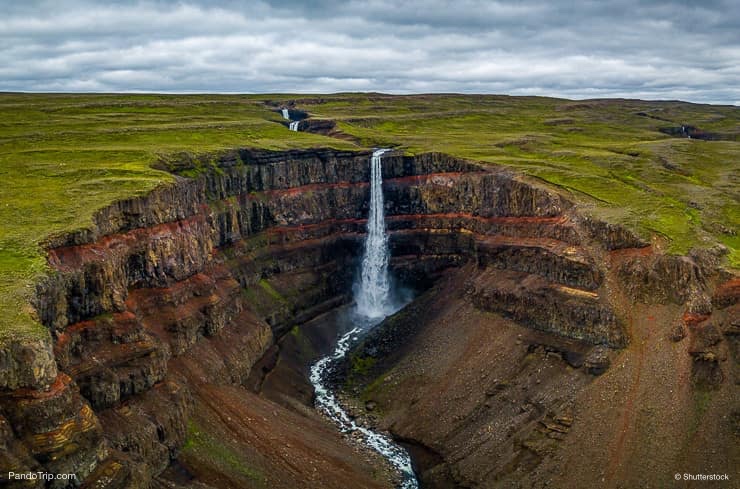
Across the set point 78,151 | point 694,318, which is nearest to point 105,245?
point 78,151

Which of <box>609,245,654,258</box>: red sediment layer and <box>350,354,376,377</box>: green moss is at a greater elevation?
<box>609,245,654,258</box>: red sediment layer

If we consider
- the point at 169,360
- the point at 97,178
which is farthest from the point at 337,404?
the point at 97,178

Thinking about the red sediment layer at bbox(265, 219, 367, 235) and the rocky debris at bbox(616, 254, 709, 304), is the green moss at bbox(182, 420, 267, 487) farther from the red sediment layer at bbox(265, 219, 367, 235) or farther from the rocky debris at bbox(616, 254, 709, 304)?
the red sediment layer at bbox(265, 219, 367, 235)

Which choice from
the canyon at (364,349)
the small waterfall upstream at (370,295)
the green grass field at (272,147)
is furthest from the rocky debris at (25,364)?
the small waterfall upstream at (370,295)

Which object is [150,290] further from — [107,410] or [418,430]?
[418,430]

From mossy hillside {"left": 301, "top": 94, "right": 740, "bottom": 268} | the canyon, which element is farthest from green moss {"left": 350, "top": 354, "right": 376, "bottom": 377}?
mossy hillside {"left": 301, "top": 94, "right": 740, "bottom": 268}
